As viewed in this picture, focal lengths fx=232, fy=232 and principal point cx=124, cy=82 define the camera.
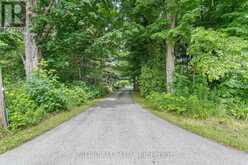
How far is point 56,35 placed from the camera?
14430 mm

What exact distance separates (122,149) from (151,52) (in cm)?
1491

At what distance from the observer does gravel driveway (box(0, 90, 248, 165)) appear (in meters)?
4.09

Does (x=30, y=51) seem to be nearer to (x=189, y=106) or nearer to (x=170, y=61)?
(x=170, y=61)

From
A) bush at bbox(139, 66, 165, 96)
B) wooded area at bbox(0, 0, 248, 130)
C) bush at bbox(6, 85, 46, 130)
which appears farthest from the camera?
bush at bbox(139, 66, 165, 96)

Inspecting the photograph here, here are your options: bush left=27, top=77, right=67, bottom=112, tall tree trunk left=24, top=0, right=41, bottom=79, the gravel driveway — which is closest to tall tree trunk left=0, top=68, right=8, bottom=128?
the gravel driveway

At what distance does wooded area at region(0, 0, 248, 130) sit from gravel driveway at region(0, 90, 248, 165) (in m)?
2.20

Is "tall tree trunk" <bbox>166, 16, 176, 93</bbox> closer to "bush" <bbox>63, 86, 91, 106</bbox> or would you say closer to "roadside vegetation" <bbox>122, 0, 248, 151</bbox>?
"roadside vegetation" <bbox>122, 0, 248, 151</bbox>

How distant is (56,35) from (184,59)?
860cm

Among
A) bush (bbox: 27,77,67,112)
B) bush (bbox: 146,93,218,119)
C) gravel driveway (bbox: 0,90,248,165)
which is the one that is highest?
bush (bbox: 27,77,67,112)

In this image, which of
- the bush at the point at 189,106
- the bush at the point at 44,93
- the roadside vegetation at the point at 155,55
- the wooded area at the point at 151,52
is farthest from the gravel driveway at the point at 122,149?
the bush at the point at 44,93

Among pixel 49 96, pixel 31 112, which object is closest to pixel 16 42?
pixel 49 96

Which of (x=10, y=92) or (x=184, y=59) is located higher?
(x=184, y=59)

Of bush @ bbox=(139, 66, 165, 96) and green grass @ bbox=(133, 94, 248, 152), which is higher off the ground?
bush @ bbox=(139, 66, 165, 96)

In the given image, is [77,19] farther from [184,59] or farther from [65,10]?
[184,59]
